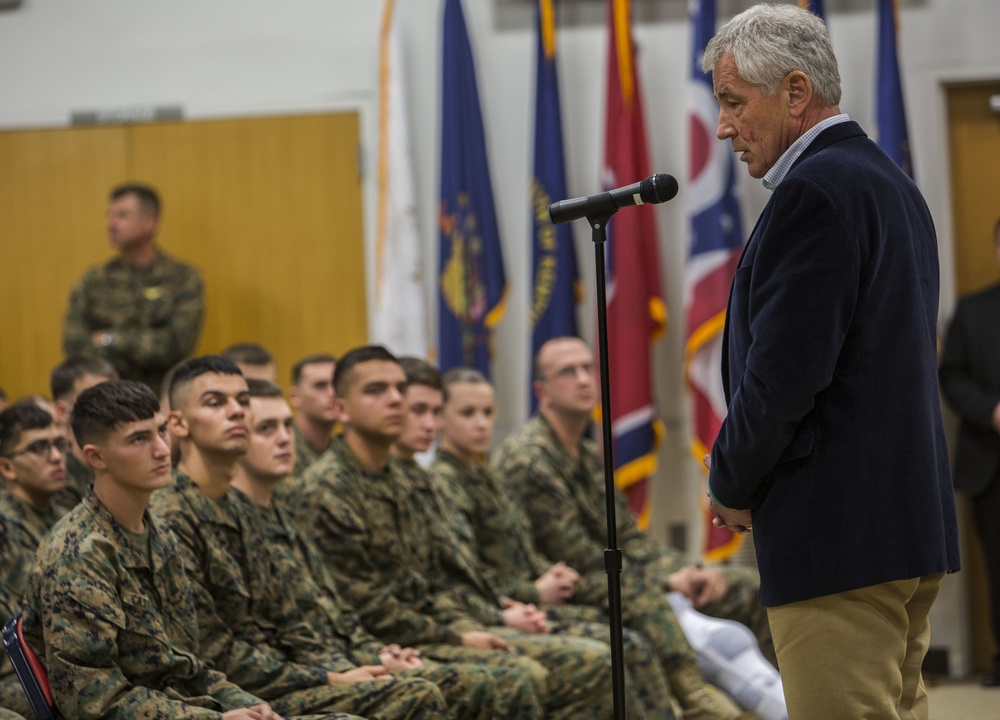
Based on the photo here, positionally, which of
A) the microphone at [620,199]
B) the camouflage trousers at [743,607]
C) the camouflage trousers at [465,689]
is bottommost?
the camouflage trousers at [743,607]

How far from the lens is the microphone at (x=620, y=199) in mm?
2355

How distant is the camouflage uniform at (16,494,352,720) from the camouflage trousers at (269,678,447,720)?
0.80ft

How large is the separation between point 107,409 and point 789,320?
5.27 ft

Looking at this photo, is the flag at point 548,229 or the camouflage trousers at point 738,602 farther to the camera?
the flag at point 548,229

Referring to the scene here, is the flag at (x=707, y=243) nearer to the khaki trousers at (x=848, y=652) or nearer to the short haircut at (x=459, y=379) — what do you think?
the short haircut at (x=459, y=379)

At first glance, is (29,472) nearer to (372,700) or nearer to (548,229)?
(372,700)

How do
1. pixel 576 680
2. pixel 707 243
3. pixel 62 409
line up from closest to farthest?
pixel 576 680 < pixel 62 409 < pixel 707 243

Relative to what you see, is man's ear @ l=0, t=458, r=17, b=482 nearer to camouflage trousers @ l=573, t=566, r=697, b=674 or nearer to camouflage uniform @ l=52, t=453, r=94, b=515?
camouflage uniform @ l=52, t=453, r=94, b=515

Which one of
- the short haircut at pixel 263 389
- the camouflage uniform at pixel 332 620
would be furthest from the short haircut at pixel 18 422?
the camouflage uniform at pixel 332 620

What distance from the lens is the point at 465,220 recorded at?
574cm

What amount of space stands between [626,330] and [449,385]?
120 centimetres

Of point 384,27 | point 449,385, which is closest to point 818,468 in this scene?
point 449,385

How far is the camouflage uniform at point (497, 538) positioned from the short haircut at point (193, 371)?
3.32 ft

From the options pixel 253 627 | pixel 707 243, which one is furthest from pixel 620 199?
pixel 707 243
